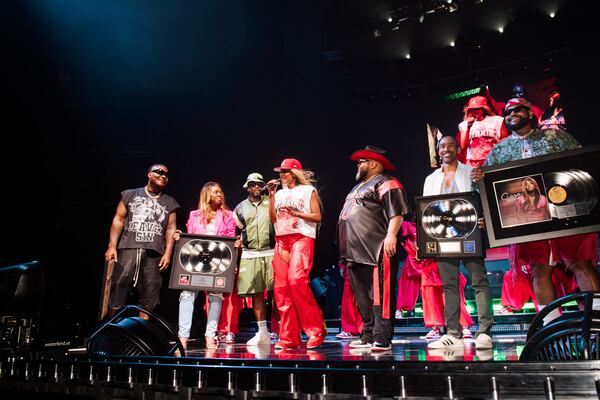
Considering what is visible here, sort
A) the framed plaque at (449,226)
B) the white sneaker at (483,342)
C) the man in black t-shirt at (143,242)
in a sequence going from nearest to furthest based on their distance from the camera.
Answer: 1. the white sneaker at (483,342)
2. the framed plaque at (449,226)
3. the man in black t-shirt at (143,242)

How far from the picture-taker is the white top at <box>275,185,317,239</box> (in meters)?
4.31

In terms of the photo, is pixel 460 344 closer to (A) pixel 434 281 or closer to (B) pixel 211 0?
(A) pixel 434 281

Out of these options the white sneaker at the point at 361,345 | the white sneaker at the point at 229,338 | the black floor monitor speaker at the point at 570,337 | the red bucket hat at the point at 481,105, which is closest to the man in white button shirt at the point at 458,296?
the white sneaker at the point at 361,345

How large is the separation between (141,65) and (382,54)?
462 cm

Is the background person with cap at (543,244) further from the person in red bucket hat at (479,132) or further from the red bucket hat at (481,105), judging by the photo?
the red bucket hat at (481,105)

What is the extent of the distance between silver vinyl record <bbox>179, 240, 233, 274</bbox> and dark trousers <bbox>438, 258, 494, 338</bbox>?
2261 millimetres

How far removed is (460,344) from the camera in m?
3.50

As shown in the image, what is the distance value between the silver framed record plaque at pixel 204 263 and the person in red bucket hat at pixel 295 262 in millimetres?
792

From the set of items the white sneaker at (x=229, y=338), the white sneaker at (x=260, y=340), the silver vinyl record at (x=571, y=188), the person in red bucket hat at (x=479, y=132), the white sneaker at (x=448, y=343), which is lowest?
the white sneaker at (x=448, y=343)

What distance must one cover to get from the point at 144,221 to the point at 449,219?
10.4ft

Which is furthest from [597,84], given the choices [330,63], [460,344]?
[460,344]

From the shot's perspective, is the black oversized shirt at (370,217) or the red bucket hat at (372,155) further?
the red bucket hat at (372,155)

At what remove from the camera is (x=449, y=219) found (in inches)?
146

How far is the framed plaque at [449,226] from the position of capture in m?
A: 3.58
